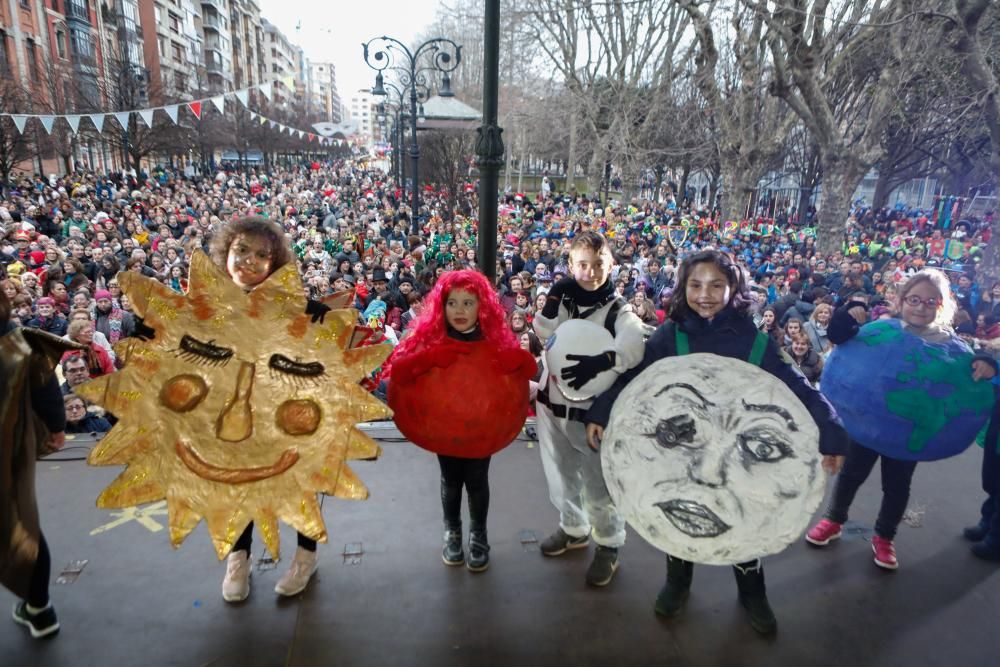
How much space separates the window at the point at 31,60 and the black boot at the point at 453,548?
28.5m

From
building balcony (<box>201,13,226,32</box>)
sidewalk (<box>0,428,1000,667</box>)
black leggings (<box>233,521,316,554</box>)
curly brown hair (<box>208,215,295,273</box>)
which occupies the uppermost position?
building balcony (<box>201,13,226,32</box>)

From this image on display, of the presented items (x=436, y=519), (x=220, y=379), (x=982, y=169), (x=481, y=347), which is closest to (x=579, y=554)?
(x=436, y=519)

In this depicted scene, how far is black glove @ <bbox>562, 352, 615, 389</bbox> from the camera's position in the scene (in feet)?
8.27

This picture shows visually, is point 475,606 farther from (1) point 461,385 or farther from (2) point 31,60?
(2) point 31,60

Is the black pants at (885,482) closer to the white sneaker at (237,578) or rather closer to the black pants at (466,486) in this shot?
the black pants at (466,486)

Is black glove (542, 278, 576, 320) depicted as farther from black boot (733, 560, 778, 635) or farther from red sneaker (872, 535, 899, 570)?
red sneaker (872, 535, 899, 570)

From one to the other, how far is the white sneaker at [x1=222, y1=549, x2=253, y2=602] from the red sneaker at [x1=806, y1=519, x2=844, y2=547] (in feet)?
8.96

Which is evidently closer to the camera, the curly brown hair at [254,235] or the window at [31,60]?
the curly brown hair at [254,235]

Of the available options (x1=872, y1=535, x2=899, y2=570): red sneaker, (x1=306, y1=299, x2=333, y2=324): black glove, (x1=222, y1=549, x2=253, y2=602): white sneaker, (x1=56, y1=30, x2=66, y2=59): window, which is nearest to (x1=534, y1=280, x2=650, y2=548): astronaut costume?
(x1=306, y1=299, x2=333, y2=324): black glove

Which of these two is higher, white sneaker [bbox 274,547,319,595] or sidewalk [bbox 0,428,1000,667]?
white sneaker [bbox 274,547,319,595]

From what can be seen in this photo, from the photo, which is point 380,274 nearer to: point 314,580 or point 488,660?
point 314,580

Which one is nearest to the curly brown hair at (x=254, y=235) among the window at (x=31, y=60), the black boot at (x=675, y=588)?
the black boot at (x=675, y=588)

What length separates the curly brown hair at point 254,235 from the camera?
2480mm

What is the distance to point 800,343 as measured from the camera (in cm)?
527
